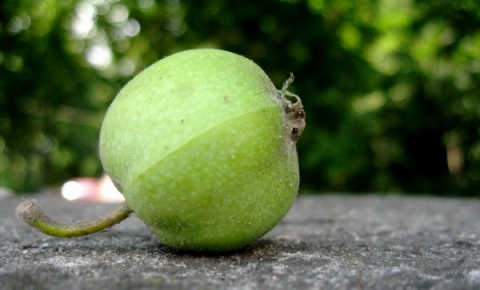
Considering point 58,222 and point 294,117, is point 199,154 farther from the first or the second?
point 58,222

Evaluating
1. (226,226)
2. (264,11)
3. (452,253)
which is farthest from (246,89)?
(264,11)

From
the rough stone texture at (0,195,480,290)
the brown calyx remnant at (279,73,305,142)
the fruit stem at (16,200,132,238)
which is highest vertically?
the brown calyx remnant at (279,73,305,142)

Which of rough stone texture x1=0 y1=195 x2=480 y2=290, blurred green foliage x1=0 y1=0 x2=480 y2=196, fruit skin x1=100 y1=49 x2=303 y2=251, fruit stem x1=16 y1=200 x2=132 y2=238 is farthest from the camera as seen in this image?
blurred green foliage x1=0 y1=0 x2=480 y2=196

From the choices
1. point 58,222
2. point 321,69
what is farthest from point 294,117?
point 321,69

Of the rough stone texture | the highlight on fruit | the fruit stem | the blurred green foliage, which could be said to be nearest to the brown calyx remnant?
the highlight on fruit

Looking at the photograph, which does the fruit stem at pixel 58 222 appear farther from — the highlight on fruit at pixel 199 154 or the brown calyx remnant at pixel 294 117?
the brown calyx remnant at pixel 294 117

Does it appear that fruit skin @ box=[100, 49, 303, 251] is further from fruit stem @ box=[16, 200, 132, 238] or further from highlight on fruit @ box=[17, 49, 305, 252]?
fruit stem @ box=[16, 200, 132, 238]
